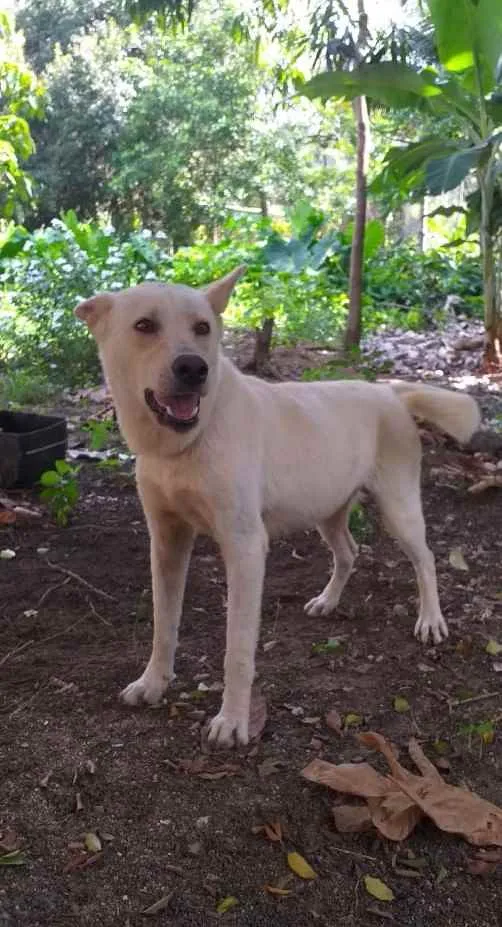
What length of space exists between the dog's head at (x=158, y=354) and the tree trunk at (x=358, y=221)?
683cm

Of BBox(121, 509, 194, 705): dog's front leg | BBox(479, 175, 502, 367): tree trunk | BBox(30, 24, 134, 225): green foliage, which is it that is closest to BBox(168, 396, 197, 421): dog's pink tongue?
BBox(121, 509, 194, 705): dog's front leg

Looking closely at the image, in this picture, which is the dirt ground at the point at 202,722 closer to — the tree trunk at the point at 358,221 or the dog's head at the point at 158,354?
the dog's head at the point at 158,354

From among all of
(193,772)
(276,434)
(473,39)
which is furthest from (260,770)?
(473,39)

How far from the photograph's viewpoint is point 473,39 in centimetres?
807

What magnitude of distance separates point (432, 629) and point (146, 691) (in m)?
1.27

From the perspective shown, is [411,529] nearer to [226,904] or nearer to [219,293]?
[219,293]

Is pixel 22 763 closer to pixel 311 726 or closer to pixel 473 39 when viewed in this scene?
pixel 311 726

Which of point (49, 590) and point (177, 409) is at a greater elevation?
point (177, 409)

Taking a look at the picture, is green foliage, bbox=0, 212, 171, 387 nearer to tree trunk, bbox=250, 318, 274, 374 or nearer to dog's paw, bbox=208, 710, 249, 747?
tree trunk, bbox=250, 318, 274, 374

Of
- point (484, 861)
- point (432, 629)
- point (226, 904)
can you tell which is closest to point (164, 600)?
point (432, 629)

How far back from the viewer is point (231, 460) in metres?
3.19

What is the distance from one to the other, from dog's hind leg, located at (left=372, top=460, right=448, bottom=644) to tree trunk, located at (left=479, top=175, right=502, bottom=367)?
17.5 ft

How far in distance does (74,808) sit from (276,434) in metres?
1.45

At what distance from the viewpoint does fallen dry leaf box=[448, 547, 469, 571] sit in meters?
4.79
